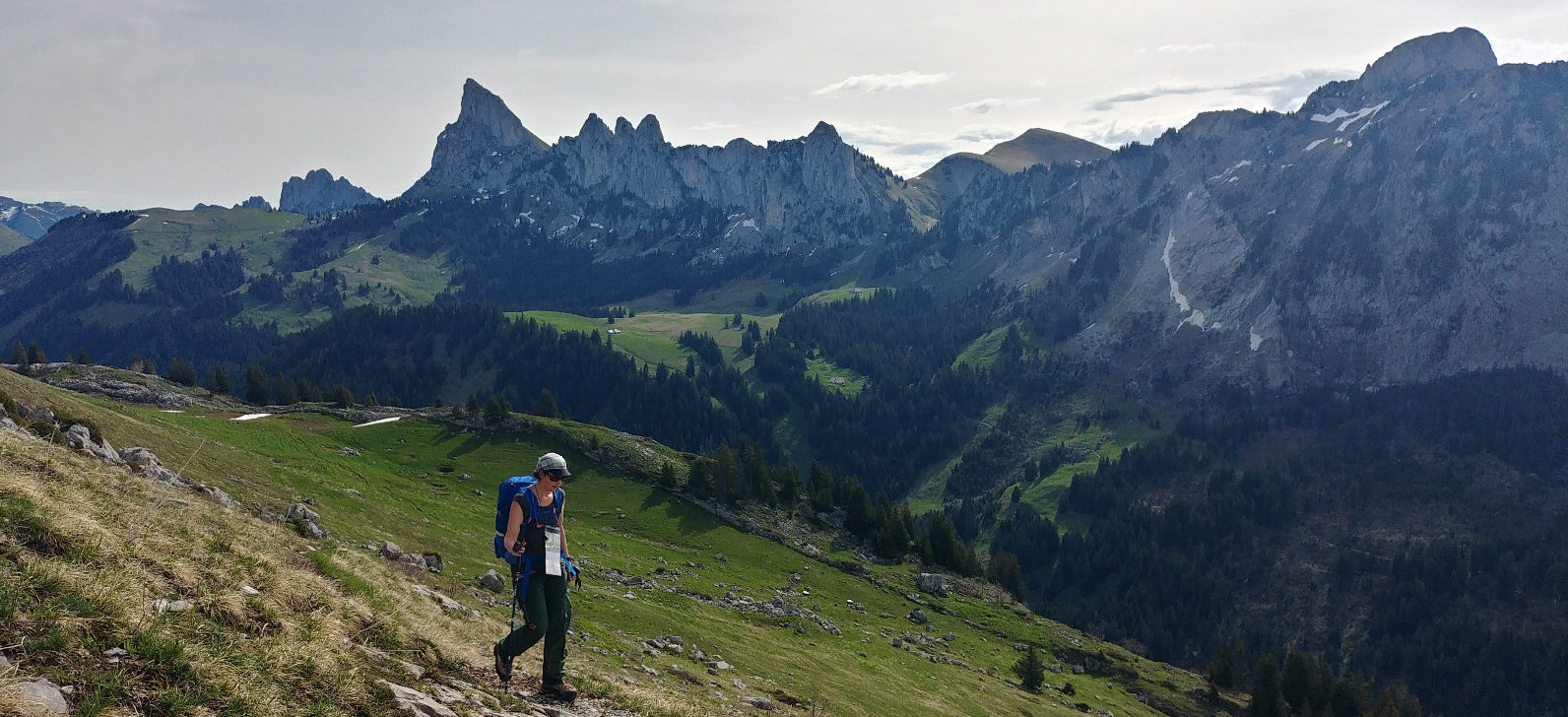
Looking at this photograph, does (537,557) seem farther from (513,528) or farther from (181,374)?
(181,374)

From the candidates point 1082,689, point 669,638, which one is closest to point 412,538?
point 669,638

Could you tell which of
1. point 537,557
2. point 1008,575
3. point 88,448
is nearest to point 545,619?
point 537,557

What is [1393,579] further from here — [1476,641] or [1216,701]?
[1216,701]

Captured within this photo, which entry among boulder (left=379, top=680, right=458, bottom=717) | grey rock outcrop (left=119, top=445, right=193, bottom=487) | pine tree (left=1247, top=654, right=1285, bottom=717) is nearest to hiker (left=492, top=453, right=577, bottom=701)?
boulder (left=379, top=680, right=458, bottom=717)

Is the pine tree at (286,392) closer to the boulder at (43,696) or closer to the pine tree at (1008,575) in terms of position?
the pine tree at (1008,575)

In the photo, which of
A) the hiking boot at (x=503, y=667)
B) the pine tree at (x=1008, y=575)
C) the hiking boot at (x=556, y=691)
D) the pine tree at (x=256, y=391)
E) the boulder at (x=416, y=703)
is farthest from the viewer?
the pine tree at (x=256, y=391)

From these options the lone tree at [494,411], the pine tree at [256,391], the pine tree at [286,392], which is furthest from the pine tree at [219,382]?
the lone tree at [494,411]

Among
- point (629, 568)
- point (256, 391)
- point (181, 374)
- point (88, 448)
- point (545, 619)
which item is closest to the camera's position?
point (545, 619)

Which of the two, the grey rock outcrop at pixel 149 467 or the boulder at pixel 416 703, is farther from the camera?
the grey rock outcrop at pixel 149 467

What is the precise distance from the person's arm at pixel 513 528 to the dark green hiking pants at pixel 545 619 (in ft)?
Answer: 2.43

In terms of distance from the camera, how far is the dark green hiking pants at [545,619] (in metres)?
15.4

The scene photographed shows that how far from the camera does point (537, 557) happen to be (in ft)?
50.6

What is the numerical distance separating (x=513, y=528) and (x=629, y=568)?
175 ft

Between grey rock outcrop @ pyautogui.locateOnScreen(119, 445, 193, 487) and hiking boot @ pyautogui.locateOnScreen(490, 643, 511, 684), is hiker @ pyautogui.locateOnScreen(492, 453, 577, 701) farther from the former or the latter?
grey rock outcrop @ pyautogui.locateOnScreen(119, 445, 193, 487)
